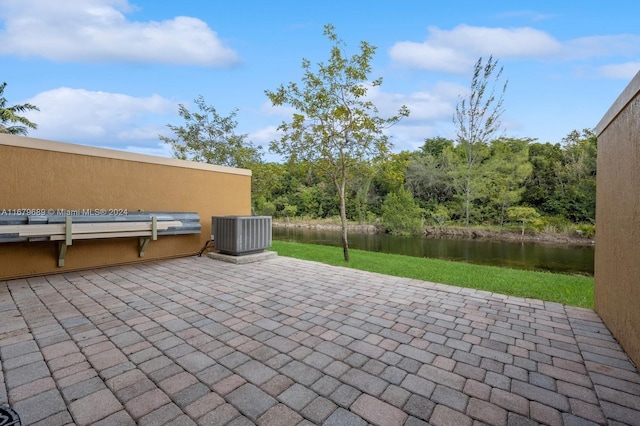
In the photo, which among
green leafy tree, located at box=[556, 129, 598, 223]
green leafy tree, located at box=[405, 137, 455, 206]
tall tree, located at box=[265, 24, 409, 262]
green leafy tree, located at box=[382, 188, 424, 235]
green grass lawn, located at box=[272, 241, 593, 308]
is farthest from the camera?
green leafy tree, located at box=[405, 137, 455, 206]

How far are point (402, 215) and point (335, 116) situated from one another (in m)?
12.8

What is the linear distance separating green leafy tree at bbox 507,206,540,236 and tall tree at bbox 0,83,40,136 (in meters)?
26.5

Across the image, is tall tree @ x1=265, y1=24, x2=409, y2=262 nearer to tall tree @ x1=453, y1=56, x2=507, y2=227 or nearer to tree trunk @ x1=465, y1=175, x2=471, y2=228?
tree trunk @ x1=465, y1=175, x2=471, y2=228

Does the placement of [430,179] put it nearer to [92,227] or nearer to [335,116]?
[335,116]

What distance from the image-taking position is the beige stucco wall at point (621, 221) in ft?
6.41

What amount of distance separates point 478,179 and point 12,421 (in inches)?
832

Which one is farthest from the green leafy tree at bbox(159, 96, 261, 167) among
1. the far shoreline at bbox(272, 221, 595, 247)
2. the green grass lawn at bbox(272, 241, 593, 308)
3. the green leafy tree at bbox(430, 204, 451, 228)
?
the green leafy tree at bbox(430, 204, 451, 228)

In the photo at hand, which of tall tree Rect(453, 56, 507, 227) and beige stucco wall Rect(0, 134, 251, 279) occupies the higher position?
tall tree Rect(453, 56, 507, 227)

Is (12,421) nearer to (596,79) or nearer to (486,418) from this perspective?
(486,418)

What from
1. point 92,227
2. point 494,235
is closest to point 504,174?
point 494,235

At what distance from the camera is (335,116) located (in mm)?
5809

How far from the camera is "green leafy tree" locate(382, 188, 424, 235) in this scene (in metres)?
17.6

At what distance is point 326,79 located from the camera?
228 inches

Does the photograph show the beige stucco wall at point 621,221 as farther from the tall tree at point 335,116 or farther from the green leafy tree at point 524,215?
the green leafy tree at point 524,215
